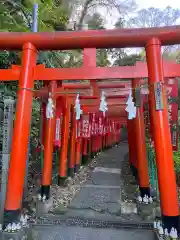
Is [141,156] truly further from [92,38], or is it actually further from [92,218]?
[92,38]

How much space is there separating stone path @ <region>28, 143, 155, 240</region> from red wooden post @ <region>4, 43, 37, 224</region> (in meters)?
0.89

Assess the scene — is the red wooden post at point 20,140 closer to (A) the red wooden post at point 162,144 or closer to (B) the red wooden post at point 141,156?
(A) the red wooden post at point 162,144

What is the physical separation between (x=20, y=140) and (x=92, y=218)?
251 cm

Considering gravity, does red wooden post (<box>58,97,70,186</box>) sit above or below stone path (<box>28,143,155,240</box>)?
above

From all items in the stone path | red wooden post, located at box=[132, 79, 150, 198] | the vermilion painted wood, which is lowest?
the stone path

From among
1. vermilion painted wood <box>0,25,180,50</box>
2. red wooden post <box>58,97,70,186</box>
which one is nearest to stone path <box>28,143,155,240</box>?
red wooden post <box>58,97,70,186</box>

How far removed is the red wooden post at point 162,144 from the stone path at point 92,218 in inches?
35.7

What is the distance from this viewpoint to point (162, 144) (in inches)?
153

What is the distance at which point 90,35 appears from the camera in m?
4.25

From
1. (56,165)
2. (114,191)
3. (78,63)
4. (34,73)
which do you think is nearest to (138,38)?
(34,73)

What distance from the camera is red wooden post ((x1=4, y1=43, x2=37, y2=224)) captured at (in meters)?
4.06

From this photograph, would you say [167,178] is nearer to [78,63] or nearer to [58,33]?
[58,33]

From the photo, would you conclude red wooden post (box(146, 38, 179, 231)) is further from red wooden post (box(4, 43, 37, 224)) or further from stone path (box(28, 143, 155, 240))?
red wooden post (box(4, 43, 37, 224))

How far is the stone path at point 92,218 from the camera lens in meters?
4.44
